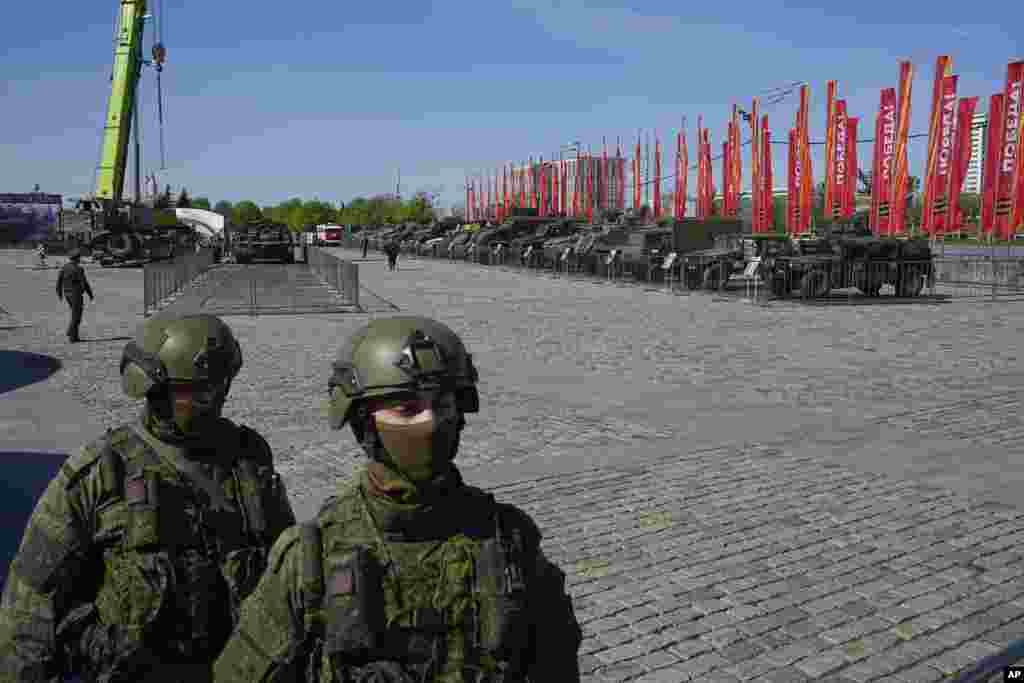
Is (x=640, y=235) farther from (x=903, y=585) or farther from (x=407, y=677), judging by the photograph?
(x=407, y=677)

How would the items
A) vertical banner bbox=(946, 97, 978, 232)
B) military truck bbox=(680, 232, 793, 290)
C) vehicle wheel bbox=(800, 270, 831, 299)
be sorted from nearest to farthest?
1. vehicle wheel bbox=(800, 270, 831, 299)
2. military truck bbox=(680, 232, 793, 290)
3. vertical banner bbox=(946, 97, 978, 232)

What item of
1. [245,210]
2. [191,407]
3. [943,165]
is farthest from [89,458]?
[245,210]

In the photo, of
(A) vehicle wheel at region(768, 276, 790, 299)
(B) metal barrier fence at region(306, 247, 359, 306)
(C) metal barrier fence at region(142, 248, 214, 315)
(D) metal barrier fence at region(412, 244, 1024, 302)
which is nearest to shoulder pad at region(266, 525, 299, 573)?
(C) metal barrier fence at region(142, 248, 214, 315)

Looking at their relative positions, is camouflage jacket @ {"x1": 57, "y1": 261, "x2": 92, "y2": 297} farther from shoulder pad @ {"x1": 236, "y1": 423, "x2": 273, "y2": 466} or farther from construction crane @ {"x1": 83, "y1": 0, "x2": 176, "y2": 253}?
construction crane @ {"x1": 83, "y1": 0, "x2": 176, "y2": 253}

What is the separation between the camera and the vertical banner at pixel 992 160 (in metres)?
27.6

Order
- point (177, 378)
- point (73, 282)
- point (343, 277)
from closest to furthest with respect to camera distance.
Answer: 1. point (177, 378)
2. point (73, 282)
3. point (343, 277)

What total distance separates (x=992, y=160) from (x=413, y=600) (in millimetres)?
30414

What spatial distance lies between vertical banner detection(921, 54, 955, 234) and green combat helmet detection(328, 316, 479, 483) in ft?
99.3

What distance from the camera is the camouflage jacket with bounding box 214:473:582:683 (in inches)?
77.3

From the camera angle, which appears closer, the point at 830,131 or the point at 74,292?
the point at 74,292

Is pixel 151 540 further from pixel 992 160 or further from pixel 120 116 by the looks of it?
pixel 120 116

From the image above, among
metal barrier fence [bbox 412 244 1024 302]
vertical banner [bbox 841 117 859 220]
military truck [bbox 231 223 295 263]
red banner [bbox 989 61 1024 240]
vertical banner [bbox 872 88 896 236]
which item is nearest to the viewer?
Answer: metal barrier fence [bbox 412 244 1024 302]

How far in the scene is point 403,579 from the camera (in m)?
2.02

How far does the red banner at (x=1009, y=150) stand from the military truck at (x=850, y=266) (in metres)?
3.45
